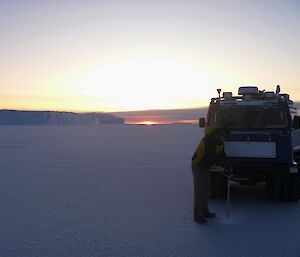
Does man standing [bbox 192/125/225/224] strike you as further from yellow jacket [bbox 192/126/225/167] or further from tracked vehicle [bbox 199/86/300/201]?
tracked vehicle [bbox 199/86/300/201]

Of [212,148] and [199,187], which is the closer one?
[212,148]

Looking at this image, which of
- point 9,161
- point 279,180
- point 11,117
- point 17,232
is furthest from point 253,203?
point 11,117

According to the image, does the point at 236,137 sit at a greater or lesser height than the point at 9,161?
greater

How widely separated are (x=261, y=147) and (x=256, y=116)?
953 millimetres

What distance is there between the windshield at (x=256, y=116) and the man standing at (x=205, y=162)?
5.82 feet

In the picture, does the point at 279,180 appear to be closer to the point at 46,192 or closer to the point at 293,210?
the point at 293,210

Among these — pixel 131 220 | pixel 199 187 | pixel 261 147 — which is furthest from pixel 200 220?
pixel 261 147

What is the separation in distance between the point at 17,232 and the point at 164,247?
2.39 meters

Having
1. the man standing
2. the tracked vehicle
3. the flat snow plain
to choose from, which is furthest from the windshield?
the man standing

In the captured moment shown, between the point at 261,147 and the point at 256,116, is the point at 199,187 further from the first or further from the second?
the point at 256,116

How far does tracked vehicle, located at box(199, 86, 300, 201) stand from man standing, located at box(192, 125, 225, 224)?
2.68 feet

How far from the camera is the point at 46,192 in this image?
834 cm

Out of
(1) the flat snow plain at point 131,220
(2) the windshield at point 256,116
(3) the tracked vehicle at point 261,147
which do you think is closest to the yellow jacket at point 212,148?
(3) the tracked vehicle at point 261,147

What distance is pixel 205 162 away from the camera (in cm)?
595
